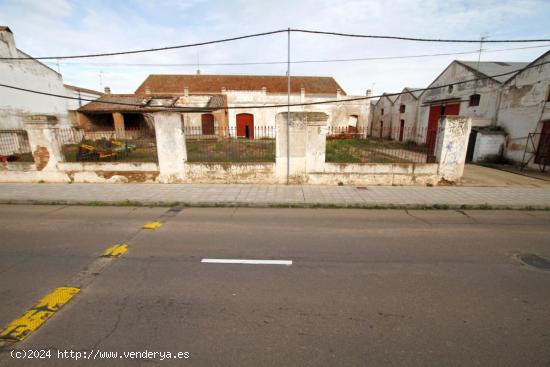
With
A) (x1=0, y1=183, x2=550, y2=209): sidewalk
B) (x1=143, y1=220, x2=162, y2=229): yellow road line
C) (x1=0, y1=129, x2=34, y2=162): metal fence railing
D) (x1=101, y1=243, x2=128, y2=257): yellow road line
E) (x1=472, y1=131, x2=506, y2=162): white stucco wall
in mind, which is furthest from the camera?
(x1=472, y1=131, x2=506, y2=162): white stucco wall

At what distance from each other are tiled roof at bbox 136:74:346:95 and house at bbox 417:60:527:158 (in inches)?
526

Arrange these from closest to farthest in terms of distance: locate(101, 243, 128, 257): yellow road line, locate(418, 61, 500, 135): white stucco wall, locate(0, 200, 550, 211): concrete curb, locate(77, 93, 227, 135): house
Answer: locate(101, 243, 128, 257): yellow road line, locate(0, 200, 550, 211): concrete curb, locate(418, 61, 500, 135): white stucco wall, locate(77, 93, 227, 135): house

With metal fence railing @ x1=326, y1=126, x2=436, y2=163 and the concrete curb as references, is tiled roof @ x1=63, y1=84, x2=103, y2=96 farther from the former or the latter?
metal fence railing @ x1=326, y1=126, x2=436, y2=163

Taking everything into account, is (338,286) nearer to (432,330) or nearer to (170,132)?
(432,330)

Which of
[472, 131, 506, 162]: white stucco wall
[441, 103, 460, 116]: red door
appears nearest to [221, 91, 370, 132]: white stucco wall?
[441, 103, 460, 116]: red door

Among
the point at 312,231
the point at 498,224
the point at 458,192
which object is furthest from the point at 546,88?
the point at 312,231

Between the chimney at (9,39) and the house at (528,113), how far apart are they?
103 feet

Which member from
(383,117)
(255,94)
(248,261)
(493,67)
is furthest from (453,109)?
(248,261)

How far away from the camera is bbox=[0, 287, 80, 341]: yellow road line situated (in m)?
2.45

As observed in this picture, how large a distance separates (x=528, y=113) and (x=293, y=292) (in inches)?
648

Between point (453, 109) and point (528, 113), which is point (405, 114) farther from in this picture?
point (528, 113)

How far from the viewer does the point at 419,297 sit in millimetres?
3002

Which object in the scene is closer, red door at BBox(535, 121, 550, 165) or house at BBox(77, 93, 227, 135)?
red door at BBox(535, 121, 550, 165)

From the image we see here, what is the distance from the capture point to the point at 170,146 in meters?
8.84
